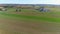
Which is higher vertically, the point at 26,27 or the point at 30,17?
the point at 30,17

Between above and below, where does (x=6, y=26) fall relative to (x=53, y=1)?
below

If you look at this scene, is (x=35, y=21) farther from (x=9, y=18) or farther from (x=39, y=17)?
(x=9, y=18)

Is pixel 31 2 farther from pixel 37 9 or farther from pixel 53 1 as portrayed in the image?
pixel 53 1

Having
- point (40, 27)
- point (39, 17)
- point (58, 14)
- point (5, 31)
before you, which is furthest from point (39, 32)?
point (5, 31)

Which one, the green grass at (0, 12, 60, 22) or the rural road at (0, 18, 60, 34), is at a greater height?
the green grass at (0, 12, 60, 22)

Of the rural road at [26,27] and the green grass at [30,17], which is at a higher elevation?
the green grass at [30,17]

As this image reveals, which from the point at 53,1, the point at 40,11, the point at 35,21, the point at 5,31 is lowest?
the point at 5,31

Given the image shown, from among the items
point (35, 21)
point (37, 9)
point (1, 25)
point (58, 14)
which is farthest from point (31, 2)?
point (1, 25)
